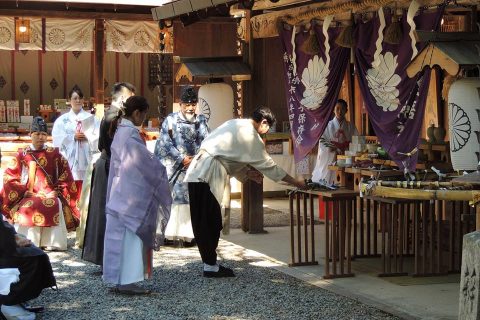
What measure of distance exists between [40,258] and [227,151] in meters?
2.38

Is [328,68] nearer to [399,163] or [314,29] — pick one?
[314,29]

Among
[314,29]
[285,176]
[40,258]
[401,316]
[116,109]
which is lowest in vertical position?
[401,316]

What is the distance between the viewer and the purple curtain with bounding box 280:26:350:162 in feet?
33.2

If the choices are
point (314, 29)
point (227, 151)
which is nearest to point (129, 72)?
point (314, 29)

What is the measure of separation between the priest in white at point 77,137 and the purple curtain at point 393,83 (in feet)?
17.4

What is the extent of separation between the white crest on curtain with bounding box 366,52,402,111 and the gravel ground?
198 cm

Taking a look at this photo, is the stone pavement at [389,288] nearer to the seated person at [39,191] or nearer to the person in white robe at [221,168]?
the person in white robe at [221,168]

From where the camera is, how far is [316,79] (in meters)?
10.4

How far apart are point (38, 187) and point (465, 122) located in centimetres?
535

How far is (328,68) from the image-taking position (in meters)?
10.2

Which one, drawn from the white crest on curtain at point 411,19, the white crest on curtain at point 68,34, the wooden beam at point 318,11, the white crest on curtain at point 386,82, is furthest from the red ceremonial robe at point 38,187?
the white crest on curtain at point 68,34

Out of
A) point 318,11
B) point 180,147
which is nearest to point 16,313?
point 180,147

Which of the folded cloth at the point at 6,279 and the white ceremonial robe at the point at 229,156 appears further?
the white ceremonial robe at the point at 229,156

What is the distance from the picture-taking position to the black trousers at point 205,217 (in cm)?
898
